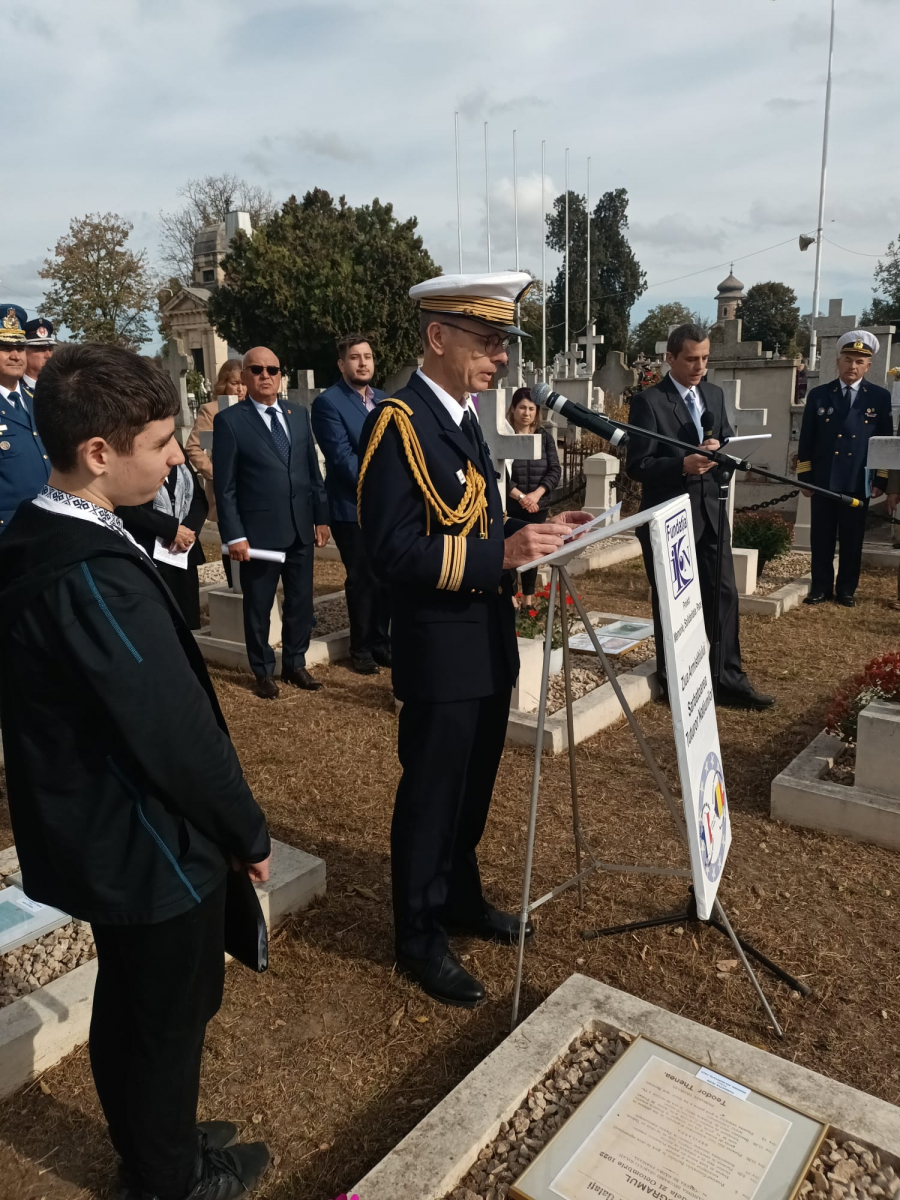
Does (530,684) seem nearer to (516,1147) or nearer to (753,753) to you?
(753,753)

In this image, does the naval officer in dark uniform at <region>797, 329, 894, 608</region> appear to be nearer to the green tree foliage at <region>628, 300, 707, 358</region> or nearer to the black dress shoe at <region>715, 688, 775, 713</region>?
the black dress shoe at <region>715, 688, 775, 713</region>

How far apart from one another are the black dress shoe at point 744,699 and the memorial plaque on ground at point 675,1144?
3.30m

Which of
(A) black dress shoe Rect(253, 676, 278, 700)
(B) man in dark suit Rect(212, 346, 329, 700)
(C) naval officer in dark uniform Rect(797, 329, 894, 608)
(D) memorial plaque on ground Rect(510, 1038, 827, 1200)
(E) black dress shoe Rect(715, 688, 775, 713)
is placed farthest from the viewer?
(C) naval officer in dark uniform Rect(797, 329, 894, 608)

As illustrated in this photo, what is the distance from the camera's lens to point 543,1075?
2.18m

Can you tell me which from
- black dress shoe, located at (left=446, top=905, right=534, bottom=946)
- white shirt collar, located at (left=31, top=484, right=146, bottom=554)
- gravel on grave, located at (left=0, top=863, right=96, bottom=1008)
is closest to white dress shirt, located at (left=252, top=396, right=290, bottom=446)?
gravel on grave, located at (left=0, top=863, right=96, bottom=1008)

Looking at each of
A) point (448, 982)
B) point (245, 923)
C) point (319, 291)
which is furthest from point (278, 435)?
point (319, 291)

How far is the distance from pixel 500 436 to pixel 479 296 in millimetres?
4056

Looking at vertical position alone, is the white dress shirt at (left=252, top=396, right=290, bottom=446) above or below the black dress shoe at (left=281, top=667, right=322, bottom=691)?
above

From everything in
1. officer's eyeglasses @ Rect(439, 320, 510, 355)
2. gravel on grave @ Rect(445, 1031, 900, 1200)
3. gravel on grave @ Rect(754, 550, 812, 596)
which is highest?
officer's eyeglasses @ Rect(439, 320, 510, 355)

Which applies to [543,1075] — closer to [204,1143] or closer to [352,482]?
[204,1143]

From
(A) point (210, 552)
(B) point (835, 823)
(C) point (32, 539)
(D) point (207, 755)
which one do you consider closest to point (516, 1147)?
(D) point (207, 755)

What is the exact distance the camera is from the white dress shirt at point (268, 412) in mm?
5430

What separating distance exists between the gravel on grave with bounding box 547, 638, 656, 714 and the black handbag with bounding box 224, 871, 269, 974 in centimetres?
327

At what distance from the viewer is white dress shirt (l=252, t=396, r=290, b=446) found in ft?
17.8
